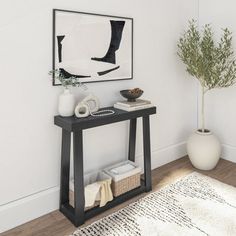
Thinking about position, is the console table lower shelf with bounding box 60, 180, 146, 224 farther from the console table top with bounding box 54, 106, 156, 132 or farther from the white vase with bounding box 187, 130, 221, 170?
the white vase with bounding box 187, 130, 221, 170

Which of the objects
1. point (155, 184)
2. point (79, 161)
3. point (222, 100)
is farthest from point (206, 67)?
point (79, 161)

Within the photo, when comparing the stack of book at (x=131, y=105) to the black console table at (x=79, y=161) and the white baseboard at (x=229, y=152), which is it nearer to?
the black console table at (x=79, y=161)

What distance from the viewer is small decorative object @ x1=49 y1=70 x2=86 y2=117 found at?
199 cm

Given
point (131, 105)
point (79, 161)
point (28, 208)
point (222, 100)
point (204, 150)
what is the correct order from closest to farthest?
point (79, 161), point (28, 208), point (131, 105), point (204, 150), point (222, 100)

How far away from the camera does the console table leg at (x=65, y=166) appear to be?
209cm

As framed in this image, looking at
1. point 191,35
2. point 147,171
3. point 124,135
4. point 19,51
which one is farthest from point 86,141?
point 191,35

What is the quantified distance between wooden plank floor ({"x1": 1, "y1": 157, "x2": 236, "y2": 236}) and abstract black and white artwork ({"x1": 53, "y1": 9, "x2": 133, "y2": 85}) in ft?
3.50

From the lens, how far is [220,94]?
3.18 meters

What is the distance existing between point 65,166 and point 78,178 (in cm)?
24

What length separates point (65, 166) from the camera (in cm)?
214

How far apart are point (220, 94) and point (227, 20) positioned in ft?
2.73

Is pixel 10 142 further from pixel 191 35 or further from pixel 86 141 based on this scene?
pixel 191 35

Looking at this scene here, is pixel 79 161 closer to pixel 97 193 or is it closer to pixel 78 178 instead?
pixel 78 178

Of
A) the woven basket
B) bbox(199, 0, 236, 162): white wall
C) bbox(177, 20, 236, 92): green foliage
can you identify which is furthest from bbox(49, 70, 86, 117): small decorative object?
bbox(199, 0, 236, 162): white wall
